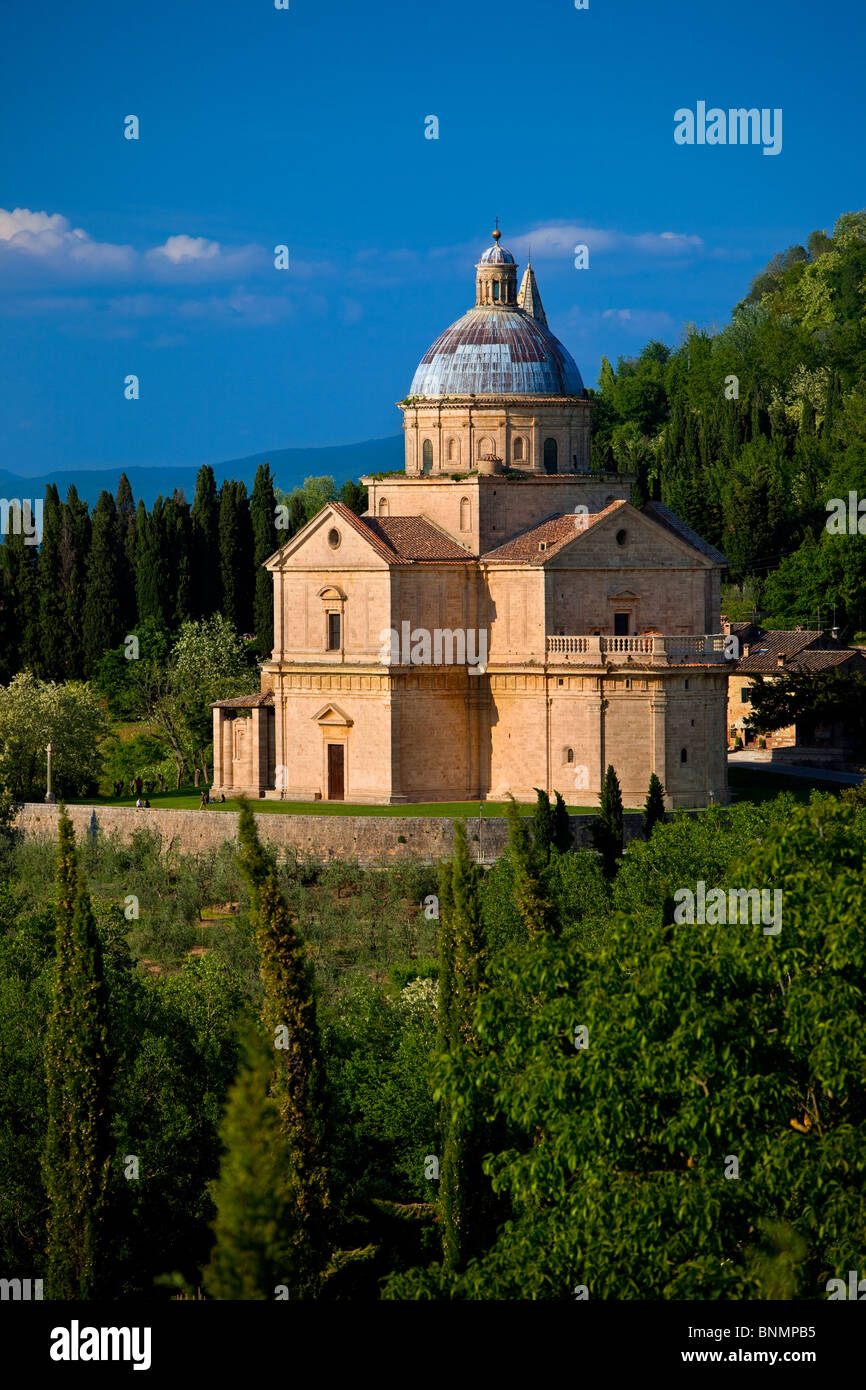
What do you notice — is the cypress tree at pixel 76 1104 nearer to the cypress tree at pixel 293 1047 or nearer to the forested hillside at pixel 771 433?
the cypress tree at pixel 293 1047

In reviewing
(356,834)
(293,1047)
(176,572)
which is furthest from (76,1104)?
(176,572)

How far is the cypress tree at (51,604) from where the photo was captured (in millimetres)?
79938

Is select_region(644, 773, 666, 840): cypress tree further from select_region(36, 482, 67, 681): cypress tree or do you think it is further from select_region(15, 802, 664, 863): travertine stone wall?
select_region(36, 482, 67, 681): cypress tree

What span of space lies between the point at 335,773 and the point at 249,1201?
3963cm

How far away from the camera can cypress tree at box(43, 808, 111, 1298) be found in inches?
1105

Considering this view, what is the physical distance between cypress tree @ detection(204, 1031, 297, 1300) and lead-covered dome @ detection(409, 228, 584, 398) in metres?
41.6

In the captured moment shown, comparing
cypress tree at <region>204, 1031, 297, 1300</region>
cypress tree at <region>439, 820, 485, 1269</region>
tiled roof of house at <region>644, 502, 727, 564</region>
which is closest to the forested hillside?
tiled roof of house at <region>644, 502, 727, 564</region>

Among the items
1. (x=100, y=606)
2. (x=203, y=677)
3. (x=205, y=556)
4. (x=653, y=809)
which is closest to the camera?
(x=653, y=809)

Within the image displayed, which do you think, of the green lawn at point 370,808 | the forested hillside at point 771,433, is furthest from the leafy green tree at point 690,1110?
the forested hillside at point 771,433

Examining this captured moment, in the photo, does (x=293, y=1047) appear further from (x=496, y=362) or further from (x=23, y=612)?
(x=23, y=612)

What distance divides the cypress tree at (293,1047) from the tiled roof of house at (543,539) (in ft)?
82.0

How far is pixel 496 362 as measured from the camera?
56.4 metres
